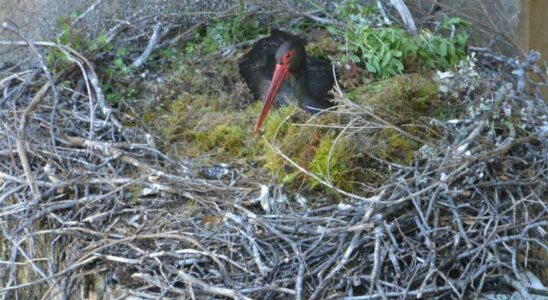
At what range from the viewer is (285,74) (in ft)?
21.3

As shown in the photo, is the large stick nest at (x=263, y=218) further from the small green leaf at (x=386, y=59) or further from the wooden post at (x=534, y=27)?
the wooden post at (x=534, y=27)

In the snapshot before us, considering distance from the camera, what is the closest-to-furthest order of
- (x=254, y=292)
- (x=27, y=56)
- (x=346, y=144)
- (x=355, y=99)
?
1. (x=254, y=292)
2. (x=346, y=144)
3. (x=355, y=99)
4. (x=27, y=56)

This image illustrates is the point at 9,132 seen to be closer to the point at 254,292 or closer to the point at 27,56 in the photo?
the point at 27,56

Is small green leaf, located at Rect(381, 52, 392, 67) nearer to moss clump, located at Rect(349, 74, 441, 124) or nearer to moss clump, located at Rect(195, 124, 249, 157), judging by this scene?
moss clump, located at Rect(349, 74, 441, 124)

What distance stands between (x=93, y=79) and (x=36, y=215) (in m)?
1.13

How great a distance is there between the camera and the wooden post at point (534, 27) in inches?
269

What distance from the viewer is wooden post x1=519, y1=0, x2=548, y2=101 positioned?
682 centimetres

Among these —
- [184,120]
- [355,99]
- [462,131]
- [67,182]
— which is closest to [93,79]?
[184,120]

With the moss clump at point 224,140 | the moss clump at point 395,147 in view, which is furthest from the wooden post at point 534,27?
the moss clump at point 224,140

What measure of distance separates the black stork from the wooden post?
1101 millimetres

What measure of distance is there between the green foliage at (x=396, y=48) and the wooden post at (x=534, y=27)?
0.33 m

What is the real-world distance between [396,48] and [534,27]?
2.80 feet

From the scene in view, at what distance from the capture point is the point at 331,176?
5637 millimetres

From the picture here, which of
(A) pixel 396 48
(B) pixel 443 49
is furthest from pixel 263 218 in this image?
(B) pixel 443 49
